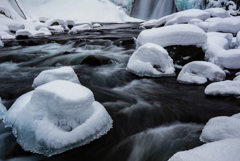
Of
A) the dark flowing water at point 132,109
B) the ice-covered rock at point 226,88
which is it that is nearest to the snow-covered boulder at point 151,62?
the dark flowing water at point 132,109

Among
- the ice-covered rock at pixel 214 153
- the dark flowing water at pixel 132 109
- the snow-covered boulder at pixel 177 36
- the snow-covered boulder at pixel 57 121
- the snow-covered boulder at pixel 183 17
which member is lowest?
the dark flowing water at pixel 132 109

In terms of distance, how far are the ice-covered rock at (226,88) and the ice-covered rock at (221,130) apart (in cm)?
124

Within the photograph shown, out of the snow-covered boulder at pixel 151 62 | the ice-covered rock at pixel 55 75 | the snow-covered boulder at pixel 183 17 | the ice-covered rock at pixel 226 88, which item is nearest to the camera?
the ice-covered rock at pixel 55 75

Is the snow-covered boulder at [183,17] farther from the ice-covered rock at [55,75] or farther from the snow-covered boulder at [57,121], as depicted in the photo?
the snow-covered boulder at [57,121]

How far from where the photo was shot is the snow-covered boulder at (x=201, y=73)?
354 cm

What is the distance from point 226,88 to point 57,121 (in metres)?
2.64

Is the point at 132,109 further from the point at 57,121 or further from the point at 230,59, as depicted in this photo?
the point at 230,59

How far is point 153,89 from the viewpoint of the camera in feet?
11.4

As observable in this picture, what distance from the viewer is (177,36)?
4316mm

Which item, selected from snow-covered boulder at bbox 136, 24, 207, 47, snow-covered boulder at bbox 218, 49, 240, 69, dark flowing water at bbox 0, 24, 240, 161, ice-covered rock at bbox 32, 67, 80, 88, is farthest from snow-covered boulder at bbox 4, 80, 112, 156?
snow-covered boulder at bbox 218, 49, 240, 69

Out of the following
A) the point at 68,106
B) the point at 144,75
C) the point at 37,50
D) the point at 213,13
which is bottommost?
the point at 37,50

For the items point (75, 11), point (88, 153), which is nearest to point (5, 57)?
point (88, 153)

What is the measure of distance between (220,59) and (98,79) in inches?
111

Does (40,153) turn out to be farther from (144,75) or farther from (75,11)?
(75,11)
